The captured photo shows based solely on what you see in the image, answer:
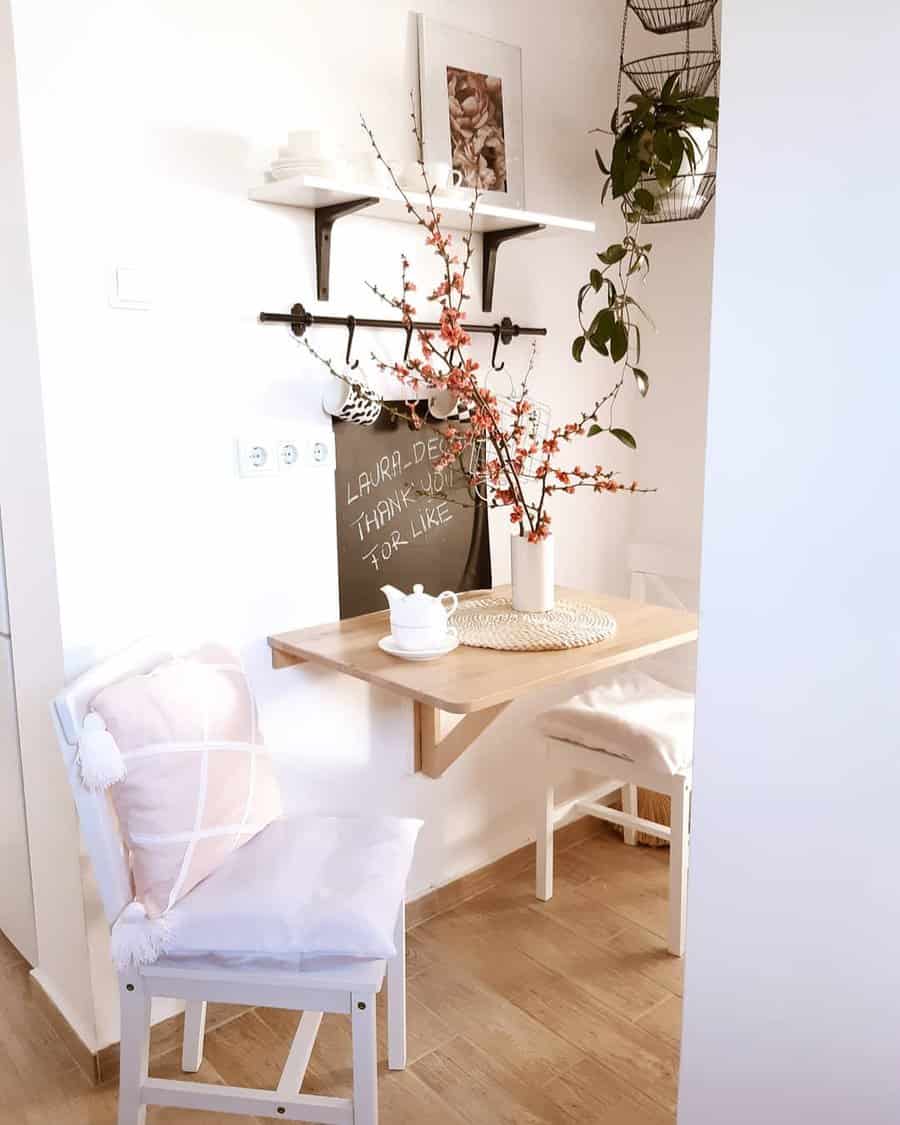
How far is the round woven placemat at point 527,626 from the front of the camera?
6.81 feet

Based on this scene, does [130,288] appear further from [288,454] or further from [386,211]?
[386,211]

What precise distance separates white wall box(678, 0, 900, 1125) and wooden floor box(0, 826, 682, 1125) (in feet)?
3.50

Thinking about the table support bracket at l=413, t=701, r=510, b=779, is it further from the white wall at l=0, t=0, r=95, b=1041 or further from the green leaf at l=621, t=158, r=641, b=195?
the green leaf at l=621, t=158, r=641, b=195

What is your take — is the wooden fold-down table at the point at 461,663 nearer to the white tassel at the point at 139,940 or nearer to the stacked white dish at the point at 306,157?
the white tassel at the point at 139,940

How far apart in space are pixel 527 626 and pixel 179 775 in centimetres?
87

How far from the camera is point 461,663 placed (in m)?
1.98

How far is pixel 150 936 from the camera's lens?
1552mm

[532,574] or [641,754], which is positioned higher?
[532,574]

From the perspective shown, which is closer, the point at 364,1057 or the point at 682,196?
the point at 364,1057

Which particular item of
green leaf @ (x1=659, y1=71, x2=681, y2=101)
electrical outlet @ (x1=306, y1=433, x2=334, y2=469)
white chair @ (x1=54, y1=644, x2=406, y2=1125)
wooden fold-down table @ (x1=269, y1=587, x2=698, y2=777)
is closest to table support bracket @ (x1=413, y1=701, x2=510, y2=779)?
wooden fold-down table @ (x1=269, y1=587, x2=698, y2=777)

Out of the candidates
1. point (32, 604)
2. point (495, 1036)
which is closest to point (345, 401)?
point (32, 604)

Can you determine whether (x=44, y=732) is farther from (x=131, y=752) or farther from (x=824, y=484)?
(x=824, y=484)

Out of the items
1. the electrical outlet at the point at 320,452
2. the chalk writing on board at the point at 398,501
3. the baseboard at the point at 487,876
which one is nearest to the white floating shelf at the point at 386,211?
the electrical outlet at the point at 320,452

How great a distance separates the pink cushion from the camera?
159cm
